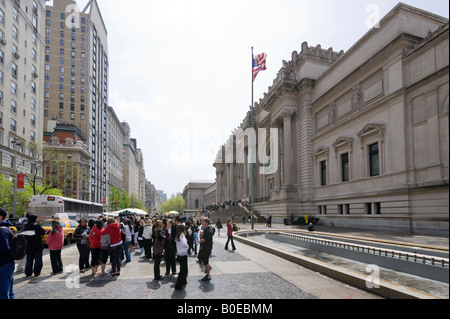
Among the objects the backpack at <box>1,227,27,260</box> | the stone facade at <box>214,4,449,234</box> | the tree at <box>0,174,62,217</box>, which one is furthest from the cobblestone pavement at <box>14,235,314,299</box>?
the tree at <box>0,174,62,217</box>

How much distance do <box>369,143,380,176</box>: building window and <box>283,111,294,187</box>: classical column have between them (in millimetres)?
13082

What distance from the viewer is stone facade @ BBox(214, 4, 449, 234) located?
2194 centimetres

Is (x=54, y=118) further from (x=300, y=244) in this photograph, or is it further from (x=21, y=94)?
(x=300, y=244)

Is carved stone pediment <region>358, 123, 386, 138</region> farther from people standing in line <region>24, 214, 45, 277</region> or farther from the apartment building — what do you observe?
the apartment building

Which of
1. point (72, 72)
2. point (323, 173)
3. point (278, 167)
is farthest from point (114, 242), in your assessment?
point (72, 72)

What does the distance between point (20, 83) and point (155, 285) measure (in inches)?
1969

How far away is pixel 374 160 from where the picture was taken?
2872cm

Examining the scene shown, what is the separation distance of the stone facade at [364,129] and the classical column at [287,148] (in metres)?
0.13

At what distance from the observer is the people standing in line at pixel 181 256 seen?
8758 mm

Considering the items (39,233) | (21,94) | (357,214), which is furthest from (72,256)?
(21,94)

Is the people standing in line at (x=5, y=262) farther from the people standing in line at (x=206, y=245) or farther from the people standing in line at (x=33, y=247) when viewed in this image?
the people standing in line at (x=206, y=245)

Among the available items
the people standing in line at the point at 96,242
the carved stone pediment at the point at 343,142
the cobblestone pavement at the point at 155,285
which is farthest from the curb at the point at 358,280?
the carved stone pediment at the point at 343,142

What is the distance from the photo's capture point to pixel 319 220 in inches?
1419

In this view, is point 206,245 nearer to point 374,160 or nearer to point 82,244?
point 82,244
